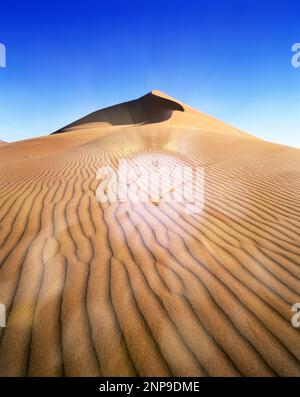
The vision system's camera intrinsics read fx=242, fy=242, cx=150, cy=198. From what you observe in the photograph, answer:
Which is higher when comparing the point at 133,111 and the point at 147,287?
the point at 133,111

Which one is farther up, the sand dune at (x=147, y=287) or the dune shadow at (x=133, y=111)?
the dune shadow at (x=133, y=111)

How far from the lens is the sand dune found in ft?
4.85

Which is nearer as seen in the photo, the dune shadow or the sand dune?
the sand dune

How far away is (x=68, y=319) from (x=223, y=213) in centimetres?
262

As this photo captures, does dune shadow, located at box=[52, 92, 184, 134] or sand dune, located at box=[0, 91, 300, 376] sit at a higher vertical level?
dune shadow, located at box=[52, 92, 184, 134]

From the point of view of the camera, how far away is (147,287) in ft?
6.60

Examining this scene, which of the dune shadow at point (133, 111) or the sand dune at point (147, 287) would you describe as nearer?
the sand dune at point (147, 287)

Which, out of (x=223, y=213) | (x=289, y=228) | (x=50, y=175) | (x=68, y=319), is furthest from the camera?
A: (x=50, y=175)

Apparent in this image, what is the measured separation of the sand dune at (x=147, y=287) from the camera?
148 cm

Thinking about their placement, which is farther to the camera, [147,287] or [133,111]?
[133,111]

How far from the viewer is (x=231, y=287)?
2057 millimetres
